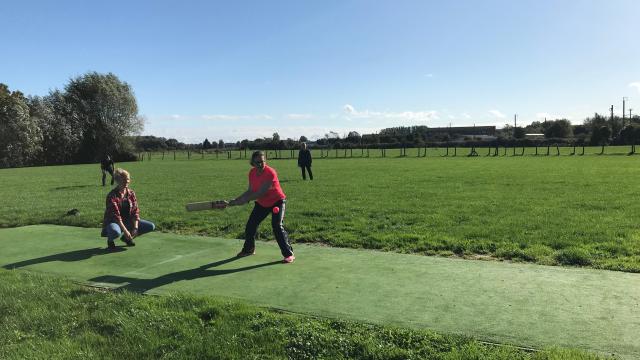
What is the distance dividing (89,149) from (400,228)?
2714 inches

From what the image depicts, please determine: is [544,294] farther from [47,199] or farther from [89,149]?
[89,149]

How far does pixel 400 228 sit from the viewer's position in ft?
31.6

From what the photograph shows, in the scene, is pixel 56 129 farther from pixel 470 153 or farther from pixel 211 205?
pixel 211 205

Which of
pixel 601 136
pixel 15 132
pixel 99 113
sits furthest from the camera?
pixel 601 136

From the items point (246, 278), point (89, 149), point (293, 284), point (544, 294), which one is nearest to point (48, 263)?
point (246, 278)

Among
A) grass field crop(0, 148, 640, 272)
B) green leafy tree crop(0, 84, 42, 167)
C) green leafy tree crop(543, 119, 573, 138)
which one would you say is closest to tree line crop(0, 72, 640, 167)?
green leafy tree crop(0, 84, 42, 167)

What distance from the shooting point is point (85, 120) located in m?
69.1

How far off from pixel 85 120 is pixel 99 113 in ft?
7.07

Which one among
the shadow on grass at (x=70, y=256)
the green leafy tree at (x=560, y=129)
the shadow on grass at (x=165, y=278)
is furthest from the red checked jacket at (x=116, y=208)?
the green leafy tree at (x=560, y=129)

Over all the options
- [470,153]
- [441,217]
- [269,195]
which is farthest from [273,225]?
[470,153]

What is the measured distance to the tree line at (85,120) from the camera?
66.0m

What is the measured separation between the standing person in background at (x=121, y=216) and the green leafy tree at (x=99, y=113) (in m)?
64.5

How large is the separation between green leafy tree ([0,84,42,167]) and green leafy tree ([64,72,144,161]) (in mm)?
7367

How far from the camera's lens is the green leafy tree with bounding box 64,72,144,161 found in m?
68.8
